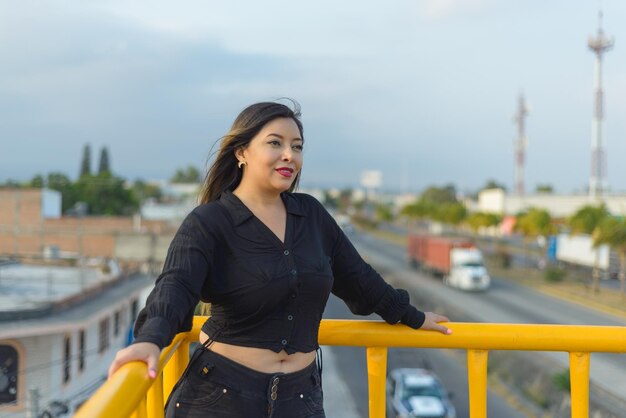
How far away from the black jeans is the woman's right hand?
16.5 inches

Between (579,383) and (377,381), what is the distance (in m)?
0.81

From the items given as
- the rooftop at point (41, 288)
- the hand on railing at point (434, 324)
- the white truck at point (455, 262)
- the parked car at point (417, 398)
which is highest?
the hand on railing at point (434, 324)

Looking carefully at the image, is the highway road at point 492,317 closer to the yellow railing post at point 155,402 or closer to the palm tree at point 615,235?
the palm tree at point 615,235

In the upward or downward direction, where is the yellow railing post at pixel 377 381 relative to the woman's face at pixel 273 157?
downward

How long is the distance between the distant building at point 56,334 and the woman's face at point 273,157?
296 centimetres

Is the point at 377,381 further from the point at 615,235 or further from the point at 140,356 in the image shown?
the point at 615,235

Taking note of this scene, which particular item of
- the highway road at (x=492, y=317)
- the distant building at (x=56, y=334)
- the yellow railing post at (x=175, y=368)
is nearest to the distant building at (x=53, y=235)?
the distant building at (x=56, y=334)

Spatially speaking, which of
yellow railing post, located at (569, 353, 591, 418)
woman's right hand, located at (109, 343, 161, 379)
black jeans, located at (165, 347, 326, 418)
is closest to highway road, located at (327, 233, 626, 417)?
yellow railing post, located at (569, 353, 591, 418)

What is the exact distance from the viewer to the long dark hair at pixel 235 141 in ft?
7.59

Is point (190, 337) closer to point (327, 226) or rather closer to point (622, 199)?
point (327, 226)

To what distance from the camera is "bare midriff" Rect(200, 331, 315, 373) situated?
7.14 ft

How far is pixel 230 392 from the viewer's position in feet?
7.06

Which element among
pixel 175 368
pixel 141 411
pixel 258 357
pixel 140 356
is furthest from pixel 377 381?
pixel 140 356

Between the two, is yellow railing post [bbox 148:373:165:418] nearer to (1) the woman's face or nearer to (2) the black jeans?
(2) the black jeans
